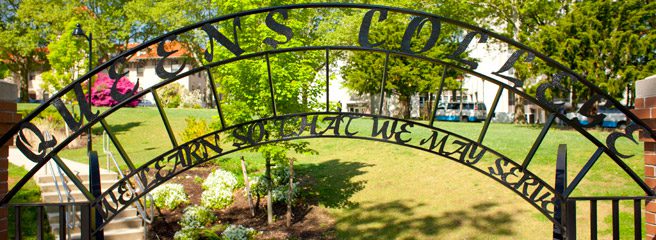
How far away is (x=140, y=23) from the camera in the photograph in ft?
106

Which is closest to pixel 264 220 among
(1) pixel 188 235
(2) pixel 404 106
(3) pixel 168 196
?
(1) pixel 188 235

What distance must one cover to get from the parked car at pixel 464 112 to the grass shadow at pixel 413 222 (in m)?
23.0

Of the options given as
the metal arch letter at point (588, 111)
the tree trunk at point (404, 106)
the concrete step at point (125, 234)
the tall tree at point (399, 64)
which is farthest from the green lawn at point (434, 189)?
the tree trunk at point (404, 106)

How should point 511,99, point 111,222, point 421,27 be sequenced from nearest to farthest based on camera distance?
point 421,27, point 111,222, point 511,99

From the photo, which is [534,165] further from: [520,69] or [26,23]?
A: [26,23]

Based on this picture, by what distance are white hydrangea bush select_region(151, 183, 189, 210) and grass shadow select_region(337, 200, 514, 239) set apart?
351cm

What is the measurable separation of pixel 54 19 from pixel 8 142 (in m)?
29.4

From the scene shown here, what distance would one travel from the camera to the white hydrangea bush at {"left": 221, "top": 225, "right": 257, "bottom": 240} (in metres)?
8.29

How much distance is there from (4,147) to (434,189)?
7.97 meters

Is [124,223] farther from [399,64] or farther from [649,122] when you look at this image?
[399,64]

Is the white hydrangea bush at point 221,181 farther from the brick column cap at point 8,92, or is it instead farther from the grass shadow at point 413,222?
the brick column cap at point 8,92

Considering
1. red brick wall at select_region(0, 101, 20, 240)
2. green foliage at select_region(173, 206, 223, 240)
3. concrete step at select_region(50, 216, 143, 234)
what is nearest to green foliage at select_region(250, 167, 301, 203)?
green foliage at select_region(173, 206, 223, 240)

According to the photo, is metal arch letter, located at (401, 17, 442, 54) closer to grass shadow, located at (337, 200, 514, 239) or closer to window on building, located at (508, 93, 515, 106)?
grass shadow, located at (337, 200, 514, 239)

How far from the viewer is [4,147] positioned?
142 inches
